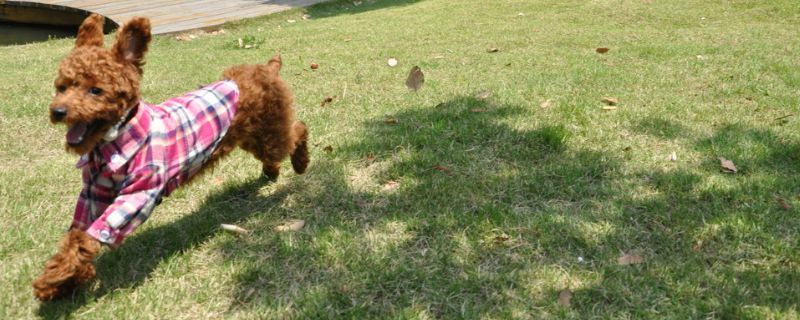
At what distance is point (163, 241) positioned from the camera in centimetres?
337

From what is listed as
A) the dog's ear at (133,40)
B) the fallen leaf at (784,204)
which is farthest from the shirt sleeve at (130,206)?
the fallen leaf at (784,204)

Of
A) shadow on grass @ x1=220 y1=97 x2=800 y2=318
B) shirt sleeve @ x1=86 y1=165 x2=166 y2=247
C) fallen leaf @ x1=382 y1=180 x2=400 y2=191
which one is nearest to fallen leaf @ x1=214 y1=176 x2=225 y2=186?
shadow on grass @ x1=220 y1=97 x2=800 y2=318

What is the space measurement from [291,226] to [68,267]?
120 cm

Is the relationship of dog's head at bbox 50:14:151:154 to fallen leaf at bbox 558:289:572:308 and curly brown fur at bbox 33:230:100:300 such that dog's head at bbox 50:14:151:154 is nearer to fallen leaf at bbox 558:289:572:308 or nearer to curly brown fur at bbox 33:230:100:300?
Result: curly brown fur at bbox 33:230:100:300

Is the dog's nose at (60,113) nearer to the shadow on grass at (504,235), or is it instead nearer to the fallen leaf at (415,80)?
the shadow on grass at (504,235)

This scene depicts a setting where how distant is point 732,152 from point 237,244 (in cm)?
318

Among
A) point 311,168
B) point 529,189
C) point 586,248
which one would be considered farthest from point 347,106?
point 586,248

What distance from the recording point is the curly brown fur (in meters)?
2.60

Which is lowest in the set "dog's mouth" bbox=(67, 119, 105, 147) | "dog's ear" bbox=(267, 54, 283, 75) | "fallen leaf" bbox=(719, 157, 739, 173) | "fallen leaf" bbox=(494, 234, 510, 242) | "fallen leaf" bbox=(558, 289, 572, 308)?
"fallen leaf" bbox=(719, 157, 739, 173)

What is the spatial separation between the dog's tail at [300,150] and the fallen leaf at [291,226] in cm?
60

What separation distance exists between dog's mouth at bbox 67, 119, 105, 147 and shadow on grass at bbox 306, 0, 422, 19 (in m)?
10.7

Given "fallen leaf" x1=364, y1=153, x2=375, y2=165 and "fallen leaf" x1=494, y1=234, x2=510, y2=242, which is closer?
"fallen leaf" x1=494, y1=234, x2=510, y2=242

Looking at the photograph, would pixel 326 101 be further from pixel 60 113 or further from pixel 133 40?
pixel 60 113

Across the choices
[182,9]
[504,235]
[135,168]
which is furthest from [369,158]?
[182,9]
